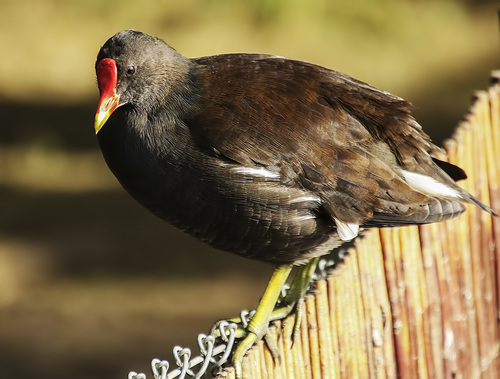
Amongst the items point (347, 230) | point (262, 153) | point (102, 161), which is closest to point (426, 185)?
point (347, 230)

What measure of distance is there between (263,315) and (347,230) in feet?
1.61

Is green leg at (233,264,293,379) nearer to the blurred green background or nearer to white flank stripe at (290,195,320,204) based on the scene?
white flank stripe at (290,195,320,204)

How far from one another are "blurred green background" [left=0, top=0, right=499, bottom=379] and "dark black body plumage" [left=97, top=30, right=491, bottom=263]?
2418 millimetres

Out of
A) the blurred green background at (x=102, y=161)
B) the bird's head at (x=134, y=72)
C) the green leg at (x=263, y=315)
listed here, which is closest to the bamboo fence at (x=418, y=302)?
the green leg at (x=263, y=315)

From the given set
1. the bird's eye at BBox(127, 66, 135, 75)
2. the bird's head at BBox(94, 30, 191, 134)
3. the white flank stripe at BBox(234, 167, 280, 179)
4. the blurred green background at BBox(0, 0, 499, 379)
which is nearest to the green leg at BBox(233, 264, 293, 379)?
the white flank stripe at BBox(234, 167, 280, 179)

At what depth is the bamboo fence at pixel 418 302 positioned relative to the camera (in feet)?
8.16

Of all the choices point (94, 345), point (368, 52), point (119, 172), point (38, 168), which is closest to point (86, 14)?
point (38, 168)

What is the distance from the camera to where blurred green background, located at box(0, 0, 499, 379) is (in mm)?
5156

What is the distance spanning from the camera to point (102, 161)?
6.61 metres

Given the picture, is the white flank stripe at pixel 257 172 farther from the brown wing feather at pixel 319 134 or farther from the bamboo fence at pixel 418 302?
the bamboo fence at pixel 418 302

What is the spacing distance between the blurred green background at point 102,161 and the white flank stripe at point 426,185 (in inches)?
104

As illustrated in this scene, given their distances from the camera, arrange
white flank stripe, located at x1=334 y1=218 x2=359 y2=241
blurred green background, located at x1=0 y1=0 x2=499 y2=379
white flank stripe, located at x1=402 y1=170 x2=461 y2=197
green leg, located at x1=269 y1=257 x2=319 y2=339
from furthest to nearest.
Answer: blurred green background, located at x1=0 y1=0 x2=499 y2=379 → green leg, located at x1=269 y1=257 x2=319 y2=339 → white flank stripe, located at x1=402 y1=170 x2=461 y2=197 → white flank stripe, located at x1=334 y1=218 x2=359 y2=241

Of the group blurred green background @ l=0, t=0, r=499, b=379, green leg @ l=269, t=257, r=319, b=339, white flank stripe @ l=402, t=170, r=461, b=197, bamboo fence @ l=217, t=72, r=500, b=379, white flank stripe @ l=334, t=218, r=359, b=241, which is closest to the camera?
bamboo fence @ l=217, t=72, r=500, b=379

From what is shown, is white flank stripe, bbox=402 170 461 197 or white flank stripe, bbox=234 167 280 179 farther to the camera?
white flank stripe, bbox=402 170 461 197
